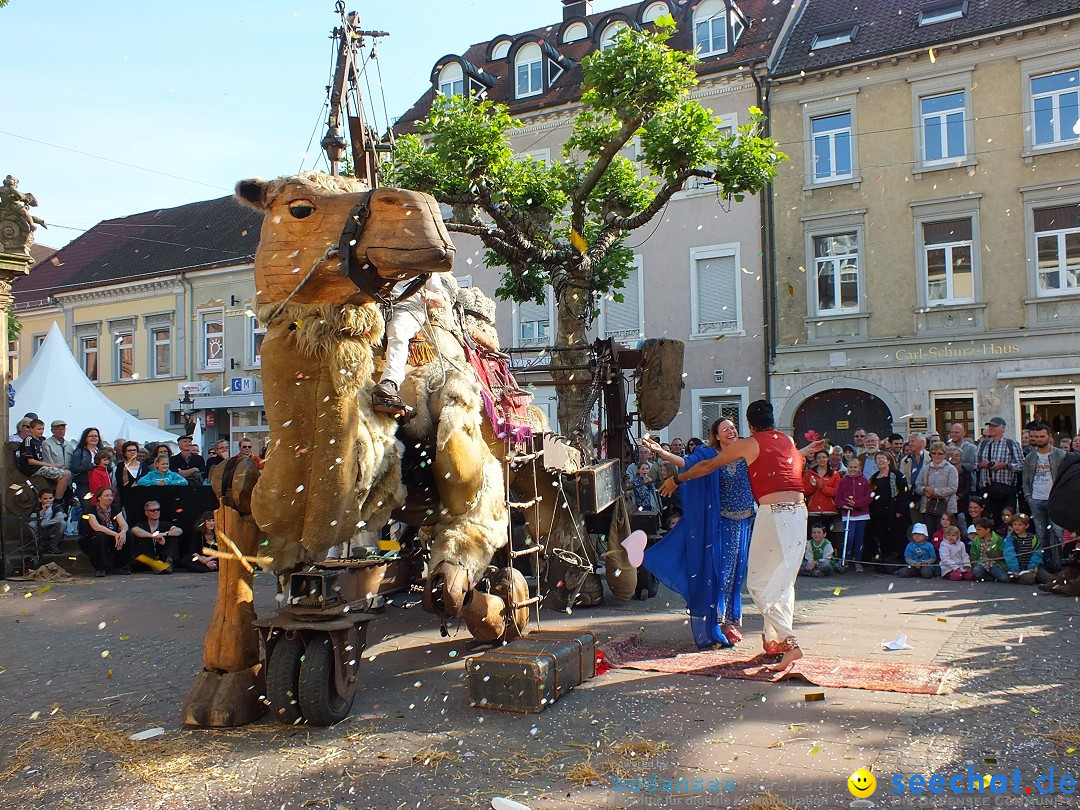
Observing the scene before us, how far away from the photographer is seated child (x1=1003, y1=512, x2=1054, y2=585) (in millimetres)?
9438

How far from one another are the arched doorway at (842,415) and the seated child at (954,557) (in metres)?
9.14

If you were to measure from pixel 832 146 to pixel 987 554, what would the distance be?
12.3 metres

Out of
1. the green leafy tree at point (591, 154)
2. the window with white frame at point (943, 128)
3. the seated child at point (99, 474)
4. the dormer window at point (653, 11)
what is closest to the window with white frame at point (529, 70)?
the dormer window at point (653, 11)

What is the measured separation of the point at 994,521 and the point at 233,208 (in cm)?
2569

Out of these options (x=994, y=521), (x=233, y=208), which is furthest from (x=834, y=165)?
(x=233, y=208)

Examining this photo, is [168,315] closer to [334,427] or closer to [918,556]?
[918,556]

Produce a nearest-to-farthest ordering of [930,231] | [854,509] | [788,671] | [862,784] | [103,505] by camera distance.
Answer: [862,784]
[788,671]
[854,509]
[103,505]
[930,231]

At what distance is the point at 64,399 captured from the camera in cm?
1555

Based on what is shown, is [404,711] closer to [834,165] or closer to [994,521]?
[994,521]

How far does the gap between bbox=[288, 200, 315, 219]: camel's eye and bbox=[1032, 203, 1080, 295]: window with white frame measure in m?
17.1

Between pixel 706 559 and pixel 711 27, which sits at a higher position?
pixel 711 27

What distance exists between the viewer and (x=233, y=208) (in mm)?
29625

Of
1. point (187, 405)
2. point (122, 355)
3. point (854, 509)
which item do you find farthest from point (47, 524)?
point (122, 355)

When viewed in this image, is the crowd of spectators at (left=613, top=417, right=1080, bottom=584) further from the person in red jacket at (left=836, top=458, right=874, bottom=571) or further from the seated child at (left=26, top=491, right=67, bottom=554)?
the seated child at (left=26, top=491, right=67, bottom=554)
